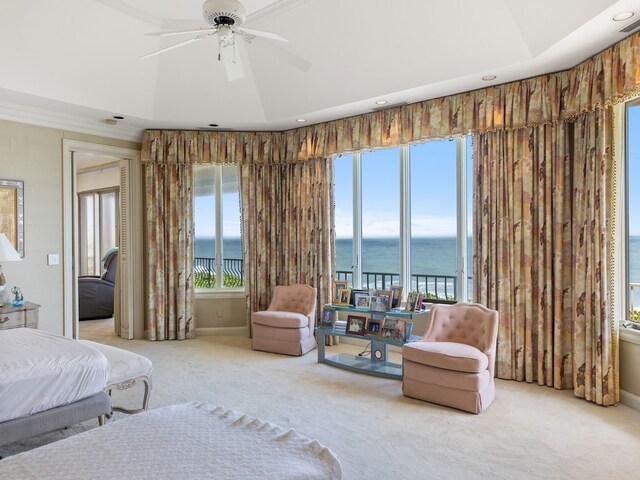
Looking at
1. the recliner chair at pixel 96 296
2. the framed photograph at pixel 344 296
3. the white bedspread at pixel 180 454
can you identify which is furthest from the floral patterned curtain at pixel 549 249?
the recliner chair at pixel 96 296

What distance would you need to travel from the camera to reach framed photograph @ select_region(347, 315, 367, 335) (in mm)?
4668

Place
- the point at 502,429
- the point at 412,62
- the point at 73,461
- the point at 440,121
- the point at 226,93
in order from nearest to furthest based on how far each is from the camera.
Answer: the point at 73,461, the point at 502,429, the point at 412,62, the point at 440,121, the point at 226,93

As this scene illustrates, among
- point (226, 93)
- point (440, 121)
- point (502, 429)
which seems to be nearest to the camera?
point (502, 429)

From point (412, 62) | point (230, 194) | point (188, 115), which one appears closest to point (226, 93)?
point (188, 115)

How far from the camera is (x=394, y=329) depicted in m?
4.39

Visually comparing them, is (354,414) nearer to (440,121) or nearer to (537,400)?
(537,400)

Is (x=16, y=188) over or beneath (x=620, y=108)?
beneath

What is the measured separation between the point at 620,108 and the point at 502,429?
2779mm

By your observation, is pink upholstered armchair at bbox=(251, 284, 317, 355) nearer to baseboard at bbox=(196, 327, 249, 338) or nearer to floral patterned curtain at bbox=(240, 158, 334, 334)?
floral patterned curtain at bbox=(240, 158, 334, 334)

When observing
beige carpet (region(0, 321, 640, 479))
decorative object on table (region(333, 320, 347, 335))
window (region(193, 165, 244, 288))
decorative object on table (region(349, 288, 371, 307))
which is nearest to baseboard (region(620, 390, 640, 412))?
beige carpet (region(0, 321, 640, 479))

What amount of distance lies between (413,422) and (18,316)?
152 inches

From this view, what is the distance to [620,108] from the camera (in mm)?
3535

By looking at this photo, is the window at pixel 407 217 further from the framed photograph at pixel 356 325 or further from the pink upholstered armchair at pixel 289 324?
the framed photograph at pixel 356 325

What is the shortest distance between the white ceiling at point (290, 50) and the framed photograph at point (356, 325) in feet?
7.91
